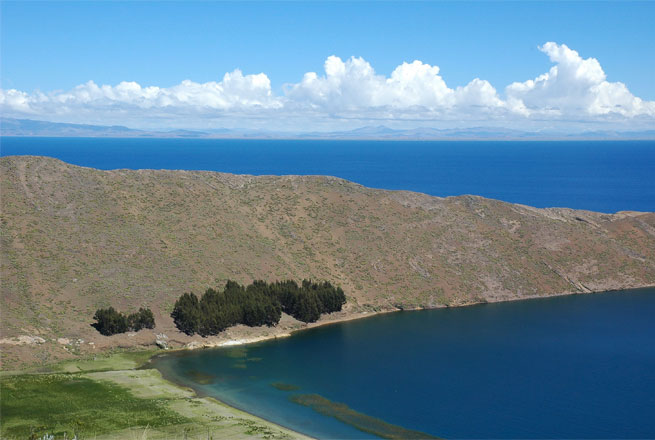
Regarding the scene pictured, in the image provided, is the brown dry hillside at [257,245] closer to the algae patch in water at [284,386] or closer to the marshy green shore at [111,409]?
the marshy green shore at [111,409]

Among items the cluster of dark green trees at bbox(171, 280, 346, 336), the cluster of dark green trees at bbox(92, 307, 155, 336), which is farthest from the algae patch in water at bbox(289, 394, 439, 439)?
the cluster of dark green trees at bbox(92, 307, 155, 336)

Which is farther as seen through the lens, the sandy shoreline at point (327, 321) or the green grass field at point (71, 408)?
the sandy shoreline at point (327, 321)

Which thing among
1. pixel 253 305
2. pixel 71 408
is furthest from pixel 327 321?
pixel 71 408

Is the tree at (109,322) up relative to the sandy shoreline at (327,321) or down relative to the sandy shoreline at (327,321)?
up

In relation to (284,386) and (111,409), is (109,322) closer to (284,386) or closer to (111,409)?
(111,409)

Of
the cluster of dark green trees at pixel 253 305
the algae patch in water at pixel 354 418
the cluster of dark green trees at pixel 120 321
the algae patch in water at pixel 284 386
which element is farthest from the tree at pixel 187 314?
the algae patch in water at pixel 354 418

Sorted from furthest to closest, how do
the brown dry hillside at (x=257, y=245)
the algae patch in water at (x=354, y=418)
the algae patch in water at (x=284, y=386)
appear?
the brown dry hillside at (x=257, y=245)
the algae patch in water at (x=284, y=386)
the algae patch in water at (x=354, y=418)
